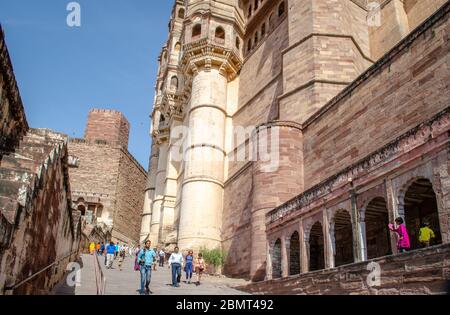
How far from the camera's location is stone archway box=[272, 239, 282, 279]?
12.8 m

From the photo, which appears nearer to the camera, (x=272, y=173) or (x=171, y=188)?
(x=272, y=173)

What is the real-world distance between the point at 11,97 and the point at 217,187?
672 inches

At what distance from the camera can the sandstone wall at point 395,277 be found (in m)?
6.20

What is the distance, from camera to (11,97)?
21.6 ft

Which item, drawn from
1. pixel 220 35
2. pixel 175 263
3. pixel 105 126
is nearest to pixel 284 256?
pixel 175 263

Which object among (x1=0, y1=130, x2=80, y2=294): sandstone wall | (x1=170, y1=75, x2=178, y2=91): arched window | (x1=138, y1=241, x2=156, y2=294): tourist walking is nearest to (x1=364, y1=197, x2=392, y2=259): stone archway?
(x1=138, y1=241, x2=156, y2=294): tourist walking

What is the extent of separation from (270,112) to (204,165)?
466cm

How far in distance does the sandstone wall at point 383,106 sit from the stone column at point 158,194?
19134 millimetres

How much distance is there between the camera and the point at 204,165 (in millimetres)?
23312

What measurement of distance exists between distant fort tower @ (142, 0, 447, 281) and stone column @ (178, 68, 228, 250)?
0.06 metres

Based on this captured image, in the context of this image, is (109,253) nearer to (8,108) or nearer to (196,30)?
(8,108)

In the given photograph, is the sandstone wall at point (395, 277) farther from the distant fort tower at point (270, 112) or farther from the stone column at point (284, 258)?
the stone column at point (284, 258)
